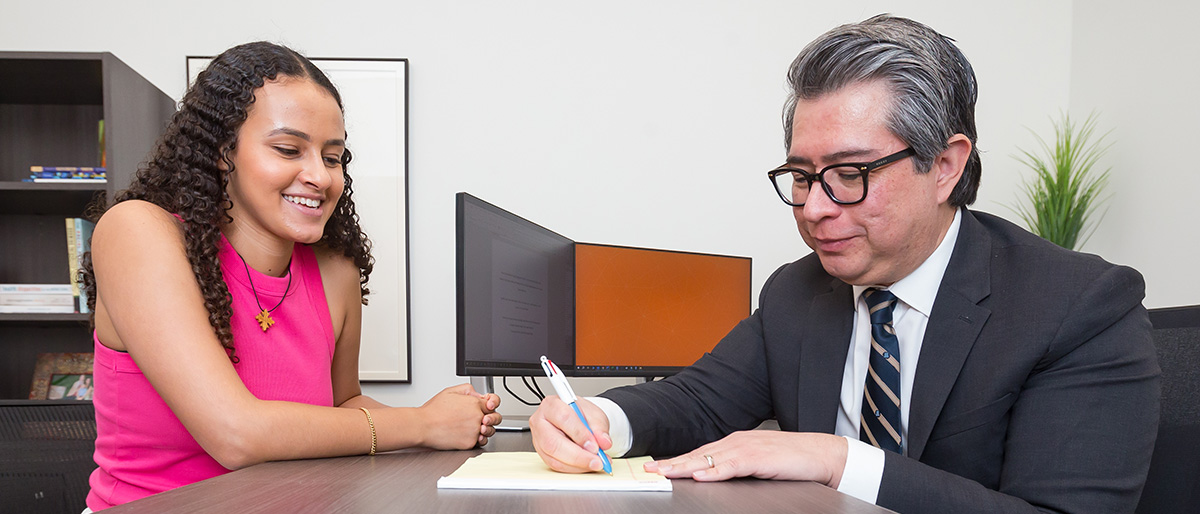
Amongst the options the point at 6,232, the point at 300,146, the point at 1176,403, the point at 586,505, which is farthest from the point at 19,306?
the point at 1176,403

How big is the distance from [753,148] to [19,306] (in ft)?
7.78

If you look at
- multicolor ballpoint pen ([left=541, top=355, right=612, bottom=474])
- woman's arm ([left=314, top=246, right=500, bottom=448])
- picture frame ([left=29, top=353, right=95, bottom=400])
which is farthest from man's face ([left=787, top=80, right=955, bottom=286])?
picture frame ([left=29, top=353, right=95, bottom=400])

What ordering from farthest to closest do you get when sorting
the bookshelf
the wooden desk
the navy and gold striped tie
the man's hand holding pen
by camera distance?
the bookshelf
the navy and gold striped tie
the man's hand holding pen
the wooden desk

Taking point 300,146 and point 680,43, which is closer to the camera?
point 300,146

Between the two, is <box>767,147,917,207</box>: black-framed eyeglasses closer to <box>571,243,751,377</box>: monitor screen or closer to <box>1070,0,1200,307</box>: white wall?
<box>571,243,751,377</box>: monitor screen

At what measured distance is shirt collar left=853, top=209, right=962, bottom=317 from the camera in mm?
1197

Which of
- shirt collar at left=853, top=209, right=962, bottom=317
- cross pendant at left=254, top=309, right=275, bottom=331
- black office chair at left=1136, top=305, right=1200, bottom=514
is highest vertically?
shirt collar at left=853, top=209, right=962, bottom=317

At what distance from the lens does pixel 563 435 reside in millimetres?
972

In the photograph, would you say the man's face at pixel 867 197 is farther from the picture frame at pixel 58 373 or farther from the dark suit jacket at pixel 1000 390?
the picture frame at pixel 58 373

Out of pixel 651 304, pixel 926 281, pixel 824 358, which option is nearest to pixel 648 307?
pixel 651 304

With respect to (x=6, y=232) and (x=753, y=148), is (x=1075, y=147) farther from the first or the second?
(x=6, y=232)

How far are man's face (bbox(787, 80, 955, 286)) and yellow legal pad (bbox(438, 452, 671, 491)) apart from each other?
0.46m

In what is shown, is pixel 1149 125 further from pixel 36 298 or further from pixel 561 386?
pixel 36 298

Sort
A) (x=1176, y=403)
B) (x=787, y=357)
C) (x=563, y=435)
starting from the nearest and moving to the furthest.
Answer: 1. (x=563, y=435)
2. (x=1176, y=403)
3. (x=787, y=357)
